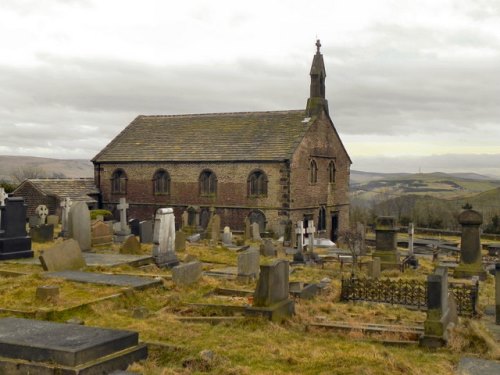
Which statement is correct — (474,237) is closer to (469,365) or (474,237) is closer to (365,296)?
(365,296)

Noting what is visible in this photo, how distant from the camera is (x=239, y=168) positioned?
35.1m

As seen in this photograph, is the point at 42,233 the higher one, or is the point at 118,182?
the point at 118,182

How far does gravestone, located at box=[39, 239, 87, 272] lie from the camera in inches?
598

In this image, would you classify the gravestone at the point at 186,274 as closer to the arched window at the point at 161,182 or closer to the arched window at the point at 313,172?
the arched window at the point at 313,172

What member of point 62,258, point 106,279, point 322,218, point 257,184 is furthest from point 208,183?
point 106,279

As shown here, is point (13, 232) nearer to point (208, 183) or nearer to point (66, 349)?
point (66, 349)

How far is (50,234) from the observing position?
2323 centimetres

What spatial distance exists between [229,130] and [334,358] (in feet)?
99.9

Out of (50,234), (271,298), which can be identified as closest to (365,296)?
(271,298)

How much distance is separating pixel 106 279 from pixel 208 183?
882 inches

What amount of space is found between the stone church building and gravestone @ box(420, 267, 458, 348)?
22247 mm

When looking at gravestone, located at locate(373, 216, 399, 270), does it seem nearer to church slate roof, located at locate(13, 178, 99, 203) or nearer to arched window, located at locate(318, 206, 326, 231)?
arched window, located at locate(318, 206, 326, 231)

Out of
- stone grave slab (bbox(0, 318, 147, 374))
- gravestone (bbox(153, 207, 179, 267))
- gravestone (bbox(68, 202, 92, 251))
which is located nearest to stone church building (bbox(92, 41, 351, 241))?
gravestone (bbox(68, 202, 92, 251))

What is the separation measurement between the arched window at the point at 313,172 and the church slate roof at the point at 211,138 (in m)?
2.42
